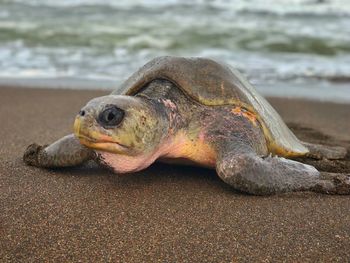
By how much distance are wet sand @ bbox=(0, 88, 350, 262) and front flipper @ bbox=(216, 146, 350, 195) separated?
0.17 feet

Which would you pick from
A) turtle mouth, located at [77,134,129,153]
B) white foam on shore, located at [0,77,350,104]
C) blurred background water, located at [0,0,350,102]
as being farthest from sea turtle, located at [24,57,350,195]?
blurred background water, located at [0,0,350,102]

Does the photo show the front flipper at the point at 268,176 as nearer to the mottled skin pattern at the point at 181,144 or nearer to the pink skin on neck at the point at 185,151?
the mottled skin pattern at the point at 181,144

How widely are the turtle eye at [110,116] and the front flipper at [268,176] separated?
2.11ft

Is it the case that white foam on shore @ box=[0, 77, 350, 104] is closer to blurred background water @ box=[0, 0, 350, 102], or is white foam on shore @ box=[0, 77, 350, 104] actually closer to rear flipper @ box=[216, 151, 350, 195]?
blurred background water @ box=[0, 0, 350, 102]

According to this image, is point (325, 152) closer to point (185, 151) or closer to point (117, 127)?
point (185, 151)

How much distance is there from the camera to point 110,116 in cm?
223

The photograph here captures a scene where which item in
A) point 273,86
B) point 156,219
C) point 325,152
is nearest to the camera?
point 156,219

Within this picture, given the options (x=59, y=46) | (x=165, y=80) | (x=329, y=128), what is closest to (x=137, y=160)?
(x=165, y=80)

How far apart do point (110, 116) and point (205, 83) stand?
2.62 ft

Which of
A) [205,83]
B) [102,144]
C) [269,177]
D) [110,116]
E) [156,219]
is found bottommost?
[156,219]

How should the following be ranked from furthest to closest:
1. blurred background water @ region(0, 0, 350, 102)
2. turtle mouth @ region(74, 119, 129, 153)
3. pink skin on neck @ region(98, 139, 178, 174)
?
blurred background water @ region(0, 0, 350, 102) → pink skin on neck @ region(98, 139, 178, 174) → turtle mouth @ region(74, 119, 129, 153)

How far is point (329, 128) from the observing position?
458 centimetres

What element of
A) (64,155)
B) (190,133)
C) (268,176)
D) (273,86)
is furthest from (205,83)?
(273,86)

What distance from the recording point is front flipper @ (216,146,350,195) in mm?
2426
